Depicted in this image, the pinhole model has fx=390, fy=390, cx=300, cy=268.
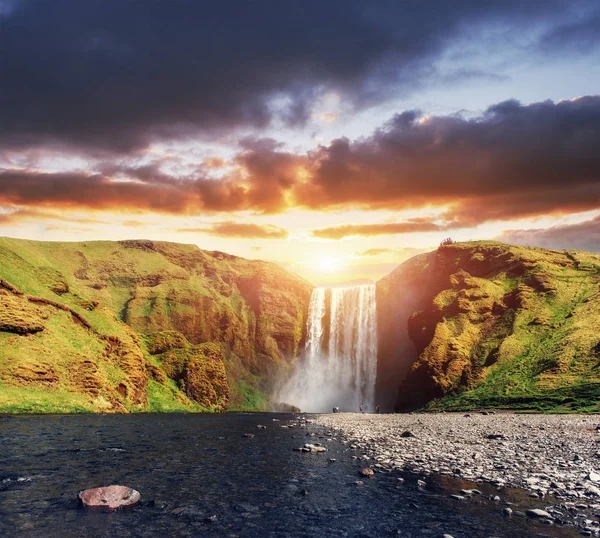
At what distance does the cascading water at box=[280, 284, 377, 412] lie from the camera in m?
115

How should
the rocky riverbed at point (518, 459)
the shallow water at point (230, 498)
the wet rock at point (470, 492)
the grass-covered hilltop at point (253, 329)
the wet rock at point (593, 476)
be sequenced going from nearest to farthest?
the shallow water at point (230, 498)
the rocky riverbed at point (518, 459)
the wet rock at point (470, 492)
the wet rock at point (593, 476)
the grass-covered hilltop at point (253, 329)

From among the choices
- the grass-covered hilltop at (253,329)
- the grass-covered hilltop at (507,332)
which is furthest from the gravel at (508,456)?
the grass-covered hilltop at (253,329)

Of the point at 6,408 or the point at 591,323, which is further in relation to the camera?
the point at 591,323

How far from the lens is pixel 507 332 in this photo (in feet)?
256

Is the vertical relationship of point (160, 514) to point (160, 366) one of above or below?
above

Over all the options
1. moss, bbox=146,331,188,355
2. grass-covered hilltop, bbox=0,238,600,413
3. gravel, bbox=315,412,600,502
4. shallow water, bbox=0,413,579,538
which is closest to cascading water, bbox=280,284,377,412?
grass-covered hilltop, bbox=0,238,600,413

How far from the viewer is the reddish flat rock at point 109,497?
1227 centimetres

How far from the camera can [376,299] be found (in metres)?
128

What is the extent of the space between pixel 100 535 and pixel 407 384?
79.1m

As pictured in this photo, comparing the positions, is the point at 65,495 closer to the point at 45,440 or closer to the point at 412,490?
the point at 412,490

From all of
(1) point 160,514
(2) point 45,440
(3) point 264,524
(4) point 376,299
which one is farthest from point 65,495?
(4) point 376,299

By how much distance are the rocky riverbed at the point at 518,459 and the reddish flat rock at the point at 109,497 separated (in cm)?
1108

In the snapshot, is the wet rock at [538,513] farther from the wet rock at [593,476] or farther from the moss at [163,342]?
the moss at [163,342]

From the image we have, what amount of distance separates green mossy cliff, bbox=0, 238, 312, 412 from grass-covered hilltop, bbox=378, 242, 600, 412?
4601 cm
